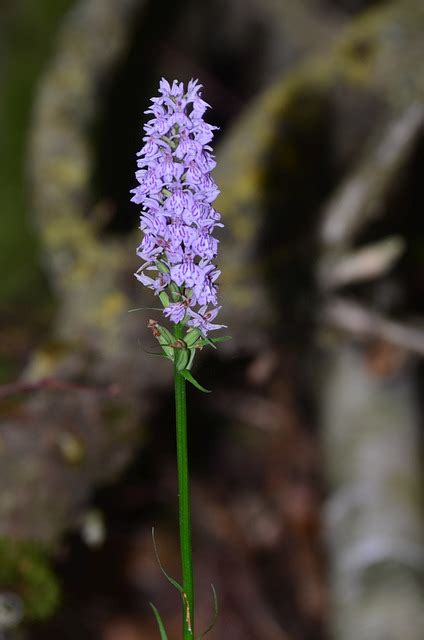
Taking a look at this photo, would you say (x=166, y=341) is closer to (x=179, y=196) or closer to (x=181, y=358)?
(x=181, y=358)

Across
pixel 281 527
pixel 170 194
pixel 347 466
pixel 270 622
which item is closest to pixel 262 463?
pixel 281 527

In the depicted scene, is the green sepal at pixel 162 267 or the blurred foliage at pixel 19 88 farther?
the blurred foliage at pixel 19 88

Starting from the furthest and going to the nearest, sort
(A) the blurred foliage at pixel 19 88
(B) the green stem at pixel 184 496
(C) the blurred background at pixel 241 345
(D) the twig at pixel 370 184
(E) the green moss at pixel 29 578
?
(A) the blurred foliage at pixel 19 88 → (D) the twig at pixel 370 184 → (C) the blurred background at pixel 241 345 → (E) the green moss at pixel 29 578 → (B) the green stem at pixel 184 496

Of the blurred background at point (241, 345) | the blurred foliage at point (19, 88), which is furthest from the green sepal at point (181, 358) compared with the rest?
the blurred foliage at point (19, 88)

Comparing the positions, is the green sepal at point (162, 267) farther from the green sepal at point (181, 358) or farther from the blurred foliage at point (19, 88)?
the blurred foliage at point (19, 88)

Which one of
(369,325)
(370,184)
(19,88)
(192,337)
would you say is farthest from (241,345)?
(19,88)

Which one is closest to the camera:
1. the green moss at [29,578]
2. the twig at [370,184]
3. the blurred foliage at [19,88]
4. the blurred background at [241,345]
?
the green moss at [29,578]

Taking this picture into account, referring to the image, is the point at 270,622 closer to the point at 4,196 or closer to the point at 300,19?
the point at 4,196

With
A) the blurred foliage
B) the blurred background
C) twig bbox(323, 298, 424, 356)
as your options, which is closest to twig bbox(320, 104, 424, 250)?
the blurred background
